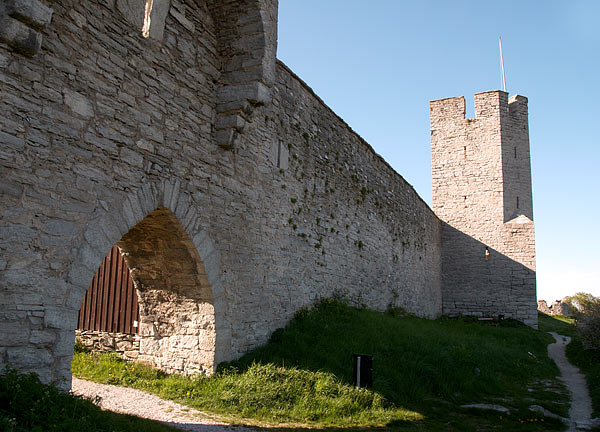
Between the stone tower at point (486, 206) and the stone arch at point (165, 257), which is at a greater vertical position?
the stone tower at point (486, 206)

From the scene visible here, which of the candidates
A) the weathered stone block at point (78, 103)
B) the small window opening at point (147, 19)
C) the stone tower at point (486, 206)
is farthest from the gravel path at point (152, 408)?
the stone tower at point (486, 206)

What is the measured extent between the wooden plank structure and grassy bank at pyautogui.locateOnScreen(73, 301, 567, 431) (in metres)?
0.55

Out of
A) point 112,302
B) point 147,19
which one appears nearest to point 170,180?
point 147,19

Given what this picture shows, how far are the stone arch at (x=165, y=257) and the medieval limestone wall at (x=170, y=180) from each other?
2 centimetres

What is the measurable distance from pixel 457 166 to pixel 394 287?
31.2 feet

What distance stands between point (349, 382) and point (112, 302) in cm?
423

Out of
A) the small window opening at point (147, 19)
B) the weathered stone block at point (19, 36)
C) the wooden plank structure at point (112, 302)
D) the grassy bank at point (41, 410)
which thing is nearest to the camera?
the grassy bank at point (41, 410)

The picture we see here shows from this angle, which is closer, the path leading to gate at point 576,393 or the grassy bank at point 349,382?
the grassy bank at point 349,382

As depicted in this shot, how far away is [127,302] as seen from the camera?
7.54 metres


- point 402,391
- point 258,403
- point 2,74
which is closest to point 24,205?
point 2,74

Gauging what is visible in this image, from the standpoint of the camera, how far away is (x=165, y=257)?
19.4 feet

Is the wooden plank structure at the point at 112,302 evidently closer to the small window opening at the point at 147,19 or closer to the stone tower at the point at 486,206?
the small window opening at the point at 147,19

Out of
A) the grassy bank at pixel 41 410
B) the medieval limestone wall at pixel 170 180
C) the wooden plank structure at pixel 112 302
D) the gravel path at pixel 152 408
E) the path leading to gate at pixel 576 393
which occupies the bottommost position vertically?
the path leading to gate at pixel 576 393

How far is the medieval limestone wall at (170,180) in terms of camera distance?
3896 mm
